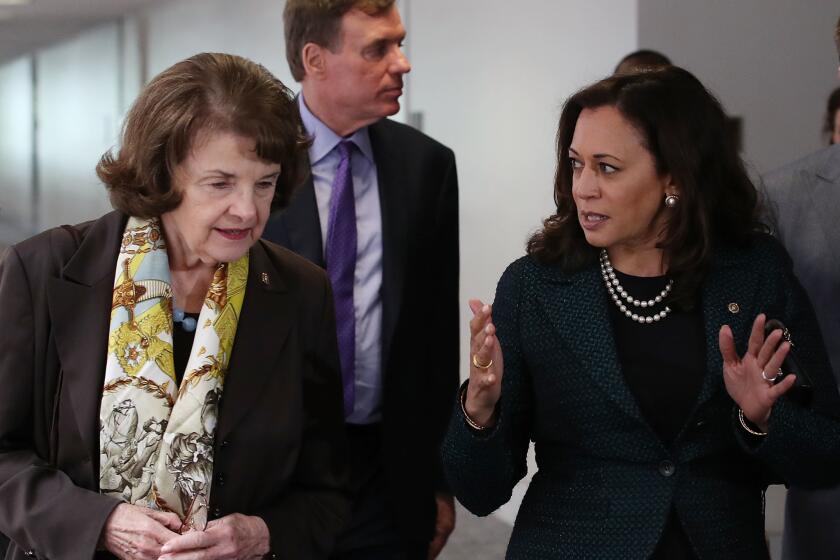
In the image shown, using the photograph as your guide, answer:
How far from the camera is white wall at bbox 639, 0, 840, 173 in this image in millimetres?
5320

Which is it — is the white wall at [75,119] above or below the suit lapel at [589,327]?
above

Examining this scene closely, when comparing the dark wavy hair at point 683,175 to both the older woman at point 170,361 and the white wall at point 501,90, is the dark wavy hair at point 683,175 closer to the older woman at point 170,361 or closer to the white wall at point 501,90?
the older woman at point 170,361

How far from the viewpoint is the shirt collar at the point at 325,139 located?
3141 mm

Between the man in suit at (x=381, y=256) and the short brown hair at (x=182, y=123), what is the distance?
713 mm

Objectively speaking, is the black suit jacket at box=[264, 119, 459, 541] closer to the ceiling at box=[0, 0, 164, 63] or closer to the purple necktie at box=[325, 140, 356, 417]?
the purple necktie at box=[325, 140, 356, 417]

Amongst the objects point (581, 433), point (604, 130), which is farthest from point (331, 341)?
point (604, 130)

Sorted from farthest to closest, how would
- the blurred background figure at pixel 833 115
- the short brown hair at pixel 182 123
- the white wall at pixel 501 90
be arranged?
the white wall at pixel 501 90, the blurred background figure at pixel 833 115, the short brown hair at pixel 182 123

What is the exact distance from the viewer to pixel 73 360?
2166 mm

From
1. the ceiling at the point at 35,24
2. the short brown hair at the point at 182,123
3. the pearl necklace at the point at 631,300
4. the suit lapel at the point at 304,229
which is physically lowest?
the pearl necklace at the point at 631,300

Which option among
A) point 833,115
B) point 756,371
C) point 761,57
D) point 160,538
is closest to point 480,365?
point 756,371

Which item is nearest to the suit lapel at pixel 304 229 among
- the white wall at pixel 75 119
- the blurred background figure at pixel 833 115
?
the blurred background figure at pixel 833 115

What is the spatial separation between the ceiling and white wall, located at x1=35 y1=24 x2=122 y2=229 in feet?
0.18

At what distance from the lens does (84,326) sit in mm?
2191

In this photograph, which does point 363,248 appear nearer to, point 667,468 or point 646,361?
point 646,361
